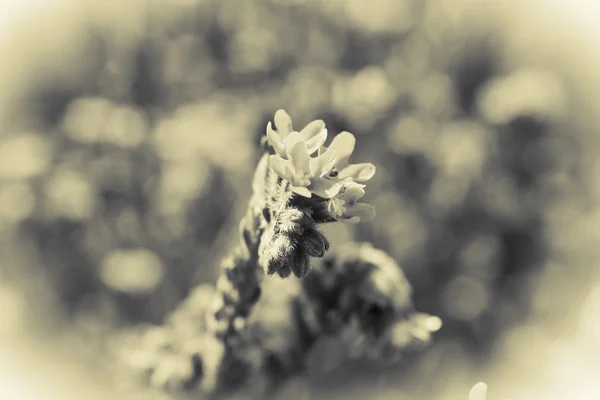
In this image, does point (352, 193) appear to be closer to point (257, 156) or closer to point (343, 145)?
point (343, 145)

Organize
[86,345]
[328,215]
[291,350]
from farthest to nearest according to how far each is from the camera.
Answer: [86,345]
[291,350]
[328,215]

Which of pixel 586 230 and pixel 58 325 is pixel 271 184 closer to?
pixel 58 325

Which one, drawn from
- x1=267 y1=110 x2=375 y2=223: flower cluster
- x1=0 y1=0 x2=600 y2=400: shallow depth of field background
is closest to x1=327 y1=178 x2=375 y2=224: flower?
x1=267 y1=110 x2=375 y2=223: flower cluster

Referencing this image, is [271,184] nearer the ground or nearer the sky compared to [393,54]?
nearer the ground

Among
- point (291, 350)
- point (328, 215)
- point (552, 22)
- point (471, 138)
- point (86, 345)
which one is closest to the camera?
point (328, 215)

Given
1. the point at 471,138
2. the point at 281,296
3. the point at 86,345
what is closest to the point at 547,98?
the point at 471,138

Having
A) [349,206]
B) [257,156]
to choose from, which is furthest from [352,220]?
[257,156]
